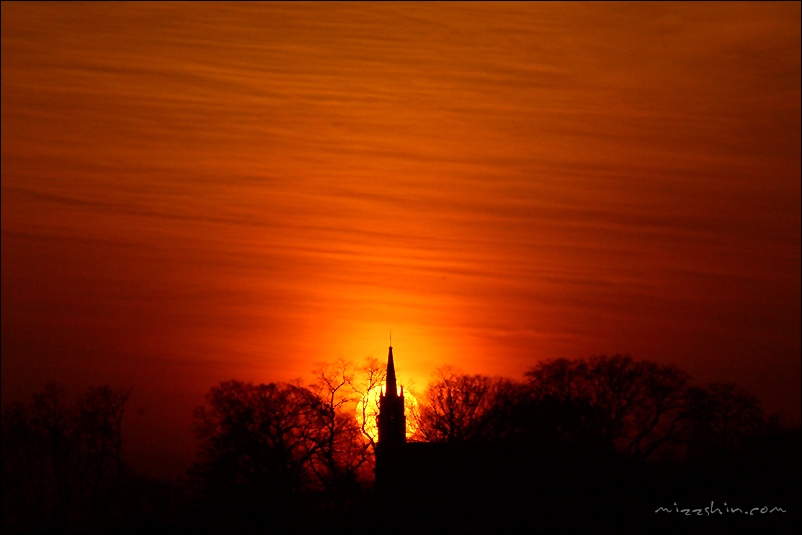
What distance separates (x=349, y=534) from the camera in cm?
4519

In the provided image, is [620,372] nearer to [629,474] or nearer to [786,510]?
[629,474]

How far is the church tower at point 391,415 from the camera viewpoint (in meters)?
63.2

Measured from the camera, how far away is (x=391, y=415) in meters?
70.9

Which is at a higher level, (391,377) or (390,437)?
(391,377)

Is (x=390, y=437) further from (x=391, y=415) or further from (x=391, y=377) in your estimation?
(x=391, y=377)

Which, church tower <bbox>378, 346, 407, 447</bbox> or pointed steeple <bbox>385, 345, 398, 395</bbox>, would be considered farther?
pointed steeple <bbox>385, 345, 398, 395</bbox>

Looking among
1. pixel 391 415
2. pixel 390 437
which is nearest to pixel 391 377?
pixel 391 415

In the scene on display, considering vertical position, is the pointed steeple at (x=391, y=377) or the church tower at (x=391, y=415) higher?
the pointed steeple at (x=391, y=377)

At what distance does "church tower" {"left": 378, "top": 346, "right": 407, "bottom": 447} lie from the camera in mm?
63188

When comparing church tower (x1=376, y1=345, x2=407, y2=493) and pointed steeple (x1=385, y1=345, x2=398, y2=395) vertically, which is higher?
pointed steeple (x1=385, y1=345, x2=398, y2=395)

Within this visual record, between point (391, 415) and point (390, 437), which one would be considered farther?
point (391, 415)

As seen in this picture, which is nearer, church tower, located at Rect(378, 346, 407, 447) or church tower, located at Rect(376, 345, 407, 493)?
church tower, located at Rect(376, 345, 407, 493)

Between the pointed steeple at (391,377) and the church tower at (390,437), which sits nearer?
the church tower at (390,437)

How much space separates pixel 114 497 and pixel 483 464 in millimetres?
16509
